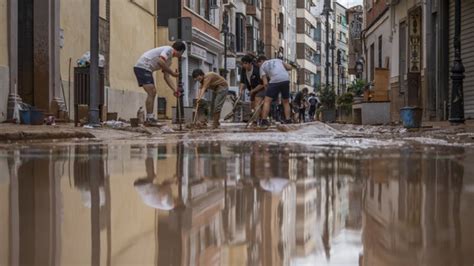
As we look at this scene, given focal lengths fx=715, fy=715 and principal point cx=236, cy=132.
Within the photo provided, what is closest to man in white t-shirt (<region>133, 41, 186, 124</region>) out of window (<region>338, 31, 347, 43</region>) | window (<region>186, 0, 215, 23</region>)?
window (<region>186, 0, 215, 23</region>)

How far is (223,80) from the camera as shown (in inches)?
603

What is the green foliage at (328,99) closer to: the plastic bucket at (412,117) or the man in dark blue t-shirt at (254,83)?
the man in dark blue t-shirt at (254,83)

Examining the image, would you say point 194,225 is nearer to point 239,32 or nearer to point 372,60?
point 372,60

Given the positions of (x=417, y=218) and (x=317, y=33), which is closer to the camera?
(x=417, y=218)

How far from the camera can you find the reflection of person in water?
9.61 ft

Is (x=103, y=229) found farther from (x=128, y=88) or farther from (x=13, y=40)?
(x=128, y=88)

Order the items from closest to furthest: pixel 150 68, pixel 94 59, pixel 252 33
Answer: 1. pixel 94 59
2. pixel 150 68
3. pixel 252 33

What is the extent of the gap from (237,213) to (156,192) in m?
0.70

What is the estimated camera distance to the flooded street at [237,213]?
2.09 m

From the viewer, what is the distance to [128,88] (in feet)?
68.7

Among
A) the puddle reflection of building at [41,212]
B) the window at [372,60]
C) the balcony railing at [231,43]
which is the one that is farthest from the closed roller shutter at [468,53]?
the balcony railing at [231,43]

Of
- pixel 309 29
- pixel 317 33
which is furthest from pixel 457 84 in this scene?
pixel 317 33

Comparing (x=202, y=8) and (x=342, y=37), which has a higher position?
(x=342, y=37)

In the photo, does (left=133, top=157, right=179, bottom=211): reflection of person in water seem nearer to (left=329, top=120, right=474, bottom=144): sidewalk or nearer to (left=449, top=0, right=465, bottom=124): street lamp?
(left=329, top=120, right=474, bottom=144): sidewalk
